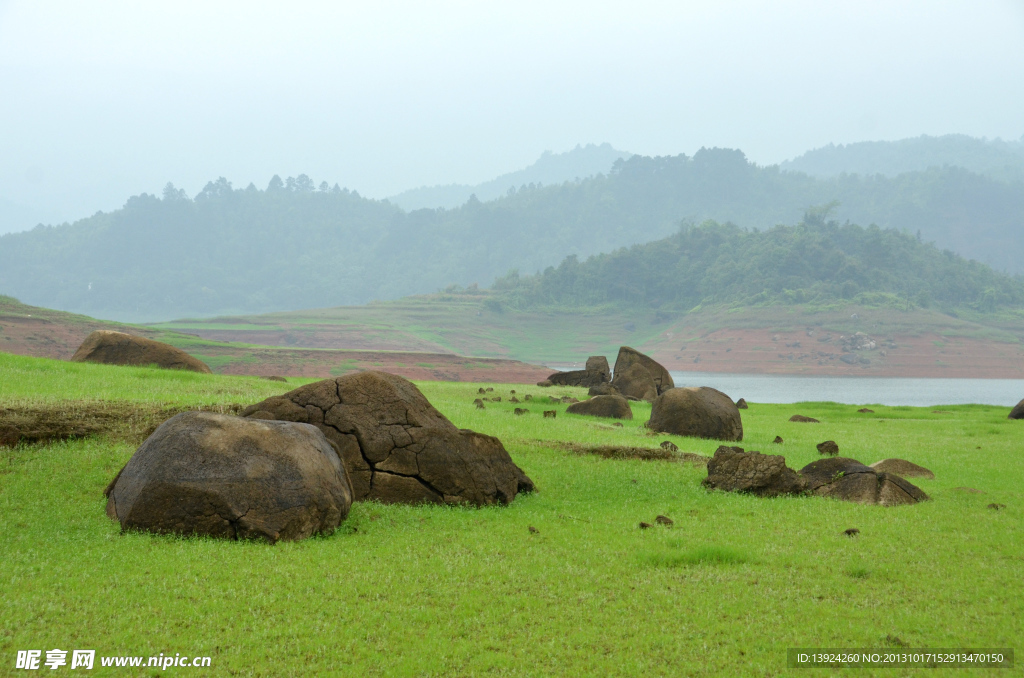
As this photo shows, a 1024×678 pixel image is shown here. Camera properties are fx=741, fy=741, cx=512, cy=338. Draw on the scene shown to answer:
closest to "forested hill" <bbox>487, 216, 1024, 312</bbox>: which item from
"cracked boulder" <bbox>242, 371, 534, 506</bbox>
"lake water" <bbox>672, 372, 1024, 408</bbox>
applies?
"lake water" <bbox>672, 372, 1024, 408</bbox>

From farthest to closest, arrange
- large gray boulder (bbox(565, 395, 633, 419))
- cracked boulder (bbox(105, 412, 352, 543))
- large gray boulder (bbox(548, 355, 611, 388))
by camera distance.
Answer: large gray boulder (bbox(548, 355, 611, 388)), large gray boulder (bbox(565, 395, 633, 419)), cracked boulder (bbox(105, 412, 352, 543))

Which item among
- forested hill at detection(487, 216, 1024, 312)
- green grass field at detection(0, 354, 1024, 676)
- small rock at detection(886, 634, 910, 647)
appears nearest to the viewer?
green grass field at detection(0, 354, 1024, 676)

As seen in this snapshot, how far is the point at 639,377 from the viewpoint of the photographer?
3347cm

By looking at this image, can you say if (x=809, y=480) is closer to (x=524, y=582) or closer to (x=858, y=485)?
(x=858, y=485)

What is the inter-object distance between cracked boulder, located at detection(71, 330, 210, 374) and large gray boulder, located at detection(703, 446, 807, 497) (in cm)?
1840

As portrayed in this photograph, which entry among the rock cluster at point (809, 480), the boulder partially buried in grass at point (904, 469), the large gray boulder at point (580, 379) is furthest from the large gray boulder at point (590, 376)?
the rock cluster at point (809, 480)

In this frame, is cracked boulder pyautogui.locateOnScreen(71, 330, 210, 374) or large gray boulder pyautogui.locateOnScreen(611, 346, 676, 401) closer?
cracked boulder pyautogui.locateOnScreen(71, 330, 210, 374)

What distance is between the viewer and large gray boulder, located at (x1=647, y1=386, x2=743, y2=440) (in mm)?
19594

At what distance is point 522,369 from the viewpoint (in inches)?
3078

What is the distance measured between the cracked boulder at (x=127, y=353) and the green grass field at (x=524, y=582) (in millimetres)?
12464

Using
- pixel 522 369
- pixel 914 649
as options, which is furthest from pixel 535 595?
pixel 522 369

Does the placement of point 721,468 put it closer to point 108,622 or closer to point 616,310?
point 108,622

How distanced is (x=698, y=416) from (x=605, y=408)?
4.48m

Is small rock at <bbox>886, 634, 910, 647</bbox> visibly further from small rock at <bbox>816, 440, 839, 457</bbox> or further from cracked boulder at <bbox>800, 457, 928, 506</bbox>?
small rock at <bbox>816, 440, 839, 457</bbox>
